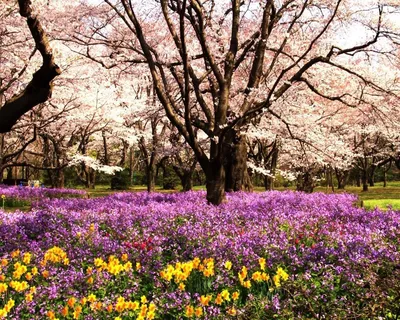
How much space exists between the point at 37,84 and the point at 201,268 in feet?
14.4

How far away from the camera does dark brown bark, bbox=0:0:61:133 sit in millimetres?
7000

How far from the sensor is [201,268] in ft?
14.9

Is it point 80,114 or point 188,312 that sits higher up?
point 80,114

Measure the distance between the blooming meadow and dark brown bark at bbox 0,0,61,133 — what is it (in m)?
1.87

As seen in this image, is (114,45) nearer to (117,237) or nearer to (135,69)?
(135,69)

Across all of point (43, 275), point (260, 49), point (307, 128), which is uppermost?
point (260, 49)

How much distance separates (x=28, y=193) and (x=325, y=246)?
1862 cm

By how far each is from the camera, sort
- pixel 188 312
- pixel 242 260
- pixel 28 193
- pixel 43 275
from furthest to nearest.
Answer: pixel 28 193 → pixel 242 260 → pixel 43 275 → pixel 188 312

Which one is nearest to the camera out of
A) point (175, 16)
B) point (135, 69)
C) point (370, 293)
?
point (370, 293)

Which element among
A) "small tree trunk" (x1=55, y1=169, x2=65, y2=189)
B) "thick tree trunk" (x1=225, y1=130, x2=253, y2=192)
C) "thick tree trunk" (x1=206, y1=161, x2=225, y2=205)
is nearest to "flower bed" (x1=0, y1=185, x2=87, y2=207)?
"small tree trunk" (x1=55, y1=169, x2=65, y2=189)

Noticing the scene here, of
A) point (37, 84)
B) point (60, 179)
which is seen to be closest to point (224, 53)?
point (37, 84)

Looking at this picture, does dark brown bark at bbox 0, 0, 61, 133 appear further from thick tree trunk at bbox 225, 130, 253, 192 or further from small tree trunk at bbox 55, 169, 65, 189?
small tree trunk at bbox 55, 169, 65, 189

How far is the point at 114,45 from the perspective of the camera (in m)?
14.1

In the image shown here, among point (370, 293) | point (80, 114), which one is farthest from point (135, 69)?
point (370, 293)
